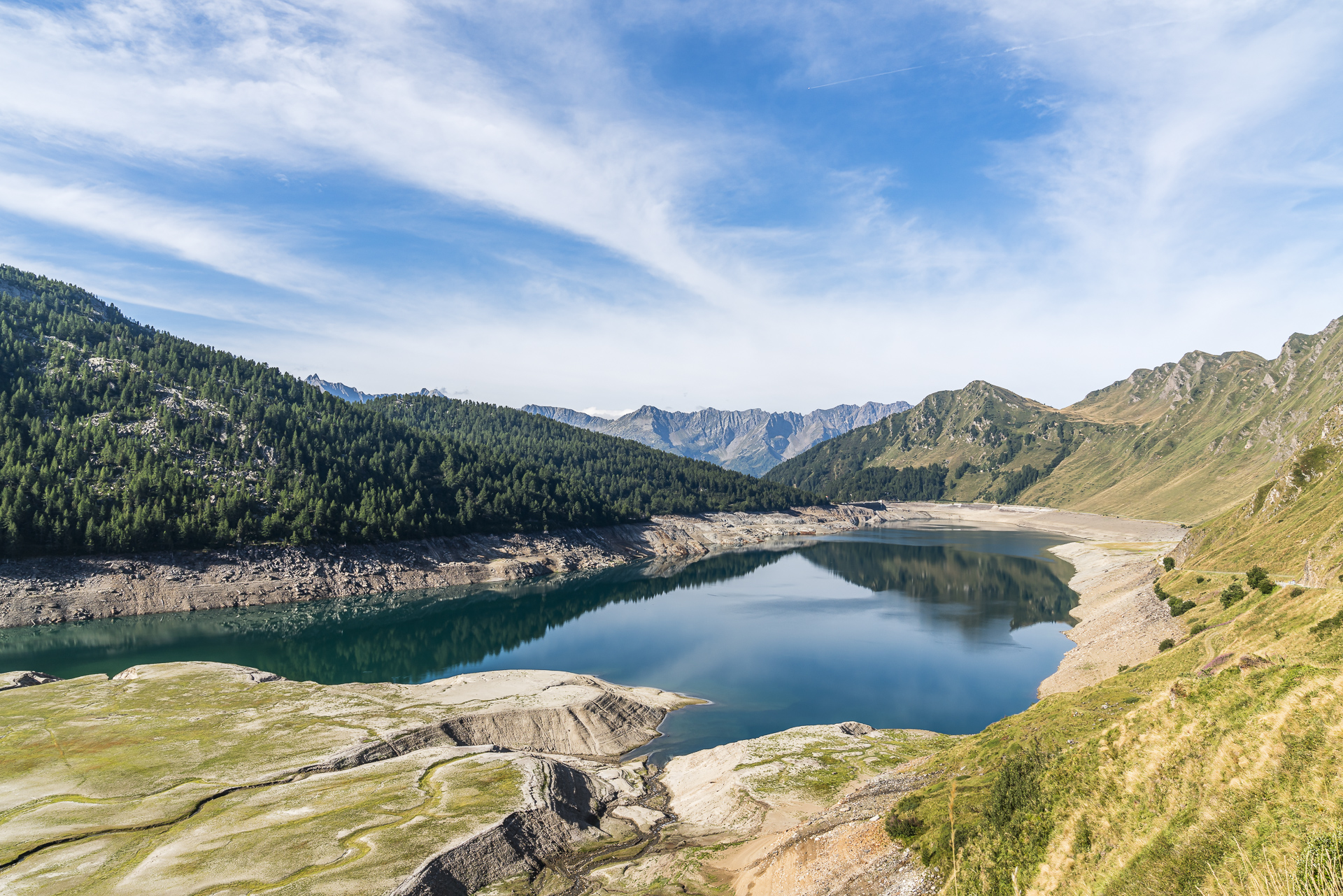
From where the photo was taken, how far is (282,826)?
1287 inches

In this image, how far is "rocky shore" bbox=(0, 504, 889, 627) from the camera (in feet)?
324

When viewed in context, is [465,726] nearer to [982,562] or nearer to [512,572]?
[512,572]

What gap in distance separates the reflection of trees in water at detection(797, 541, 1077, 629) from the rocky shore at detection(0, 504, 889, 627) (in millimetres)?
78844

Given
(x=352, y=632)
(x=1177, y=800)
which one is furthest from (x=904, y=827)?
(x=352, y=632)

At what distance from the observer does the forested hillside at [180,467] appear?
113m

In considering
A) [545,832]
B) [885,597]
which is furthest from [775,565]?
[545,832]

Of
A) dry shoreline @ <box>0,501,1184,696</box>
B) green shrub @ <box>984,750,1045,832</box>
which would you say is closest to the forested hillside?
dry shoreline @ <box>0,501,1184,696</box>

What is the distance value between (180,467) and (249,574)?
4027cm

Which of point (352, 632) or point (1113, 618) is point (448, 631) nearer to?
point (352, 632)

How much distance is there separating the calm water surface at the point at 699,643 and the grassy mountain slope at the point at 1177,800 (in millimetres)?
35215

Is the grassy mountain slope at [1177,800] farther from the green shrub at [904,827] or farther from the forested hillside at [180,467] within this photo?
the forested hillside at [180,467]

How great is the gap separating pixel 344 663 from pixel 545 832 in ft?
197

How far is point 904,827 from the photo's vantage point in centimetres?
2645

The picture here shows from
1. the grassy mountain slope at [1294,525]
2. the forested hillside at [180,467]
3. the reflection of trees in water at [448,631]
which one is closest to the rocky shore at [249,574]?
the forested hillside at [180,467]
